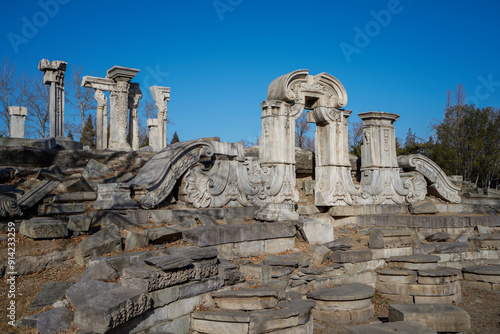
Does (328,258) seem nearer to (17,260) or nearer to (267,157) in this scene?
(267,157)

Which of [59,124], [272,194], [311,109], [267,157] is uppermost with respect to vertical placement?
[59,124]

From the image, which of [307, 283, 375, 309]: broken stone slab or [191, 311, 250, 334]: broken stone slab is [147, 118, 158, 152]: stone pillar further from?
[191, 311, 250, 334]: broken stone slab

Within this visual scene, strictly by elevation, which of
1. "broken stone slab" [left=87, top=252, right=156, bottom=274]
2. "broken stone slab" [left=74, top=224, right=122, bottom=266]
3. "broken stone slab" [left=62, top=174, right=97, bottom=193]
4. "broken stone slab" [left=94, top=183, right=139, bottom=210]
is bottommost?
"broken stone slab" [left=87, top=252, right=156, bottom=274]

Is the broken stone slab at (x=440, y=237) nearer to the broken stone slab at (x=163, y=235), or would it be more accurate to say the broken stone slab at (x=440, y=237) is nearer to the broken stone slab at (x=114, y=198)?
the broken stone slab at (x=163, y=235)

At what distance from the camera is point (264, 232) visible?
716cm

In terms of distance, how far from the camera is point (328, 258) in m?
7.34

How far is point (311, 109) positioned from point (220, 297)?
259 inches

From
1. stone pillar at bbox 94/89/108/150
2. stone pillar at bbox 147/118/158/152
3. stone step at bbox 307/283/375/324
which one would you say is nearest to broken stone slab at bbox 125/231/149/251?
stone step at bbox 307/283/375/324

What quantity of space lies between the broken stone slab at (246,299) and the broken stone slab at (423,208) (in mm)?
6619

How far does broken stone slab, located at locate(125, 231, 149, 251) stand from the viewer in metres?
5.63

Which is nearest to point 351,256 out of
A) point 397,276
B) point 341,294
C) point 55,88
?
point 397,276

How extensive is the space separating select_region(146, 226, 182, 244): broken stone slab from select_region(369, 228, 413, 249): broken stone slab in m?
3.99

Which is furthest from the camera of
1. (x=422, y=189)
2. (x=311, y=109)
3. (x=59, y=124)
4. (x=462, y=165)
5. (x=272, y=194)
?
(x=462, y=165)

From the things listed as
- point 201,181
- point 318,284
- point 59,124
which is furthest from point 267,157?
point 59,124
